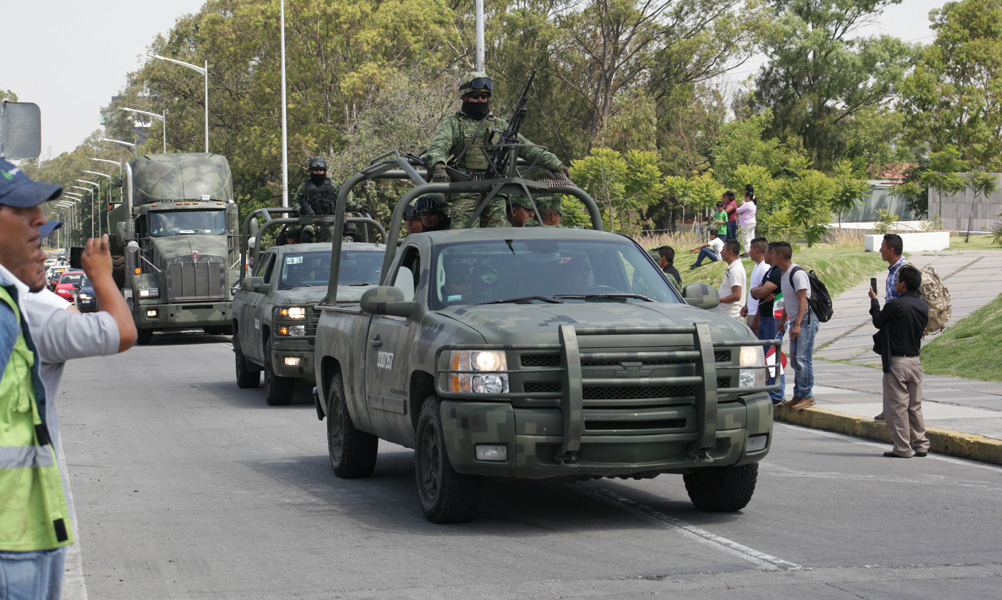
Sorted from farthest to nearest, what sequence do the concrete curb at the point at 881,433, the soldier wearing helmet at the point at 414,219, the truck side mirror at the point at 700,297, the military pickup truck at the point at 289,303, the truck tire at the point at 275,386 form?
the truck tire at the point at 275,386, the military pickup truck at the point at 289,303, the soldier wearing helmet at the point at 414,219, the concrete curb at the point at 881,433, the truck side mirror at the point at 700,297

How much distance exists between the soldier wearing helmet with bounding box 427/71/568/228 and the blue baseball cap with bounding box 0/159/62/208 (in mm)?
6614

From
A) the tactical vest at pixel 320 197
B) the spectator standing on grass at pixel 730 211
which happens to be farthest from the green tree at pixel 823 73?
the tactical vest at pixel 320 197

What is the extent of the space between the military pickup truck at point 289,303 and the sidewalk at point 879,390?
215 inches

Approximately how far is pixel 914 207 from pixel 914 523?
48428 millimetres

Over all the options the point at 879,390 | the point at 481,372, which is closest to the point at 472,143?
the point at 481,372

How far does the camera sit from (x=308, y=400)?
15789 mm

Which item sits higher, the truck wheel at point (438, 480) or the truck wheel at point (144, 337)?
the truck wheel at point (438, 480)

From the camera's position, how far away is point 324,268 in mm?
15734

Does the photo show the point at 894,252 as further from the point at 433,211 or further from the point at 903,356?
the point at 433,211

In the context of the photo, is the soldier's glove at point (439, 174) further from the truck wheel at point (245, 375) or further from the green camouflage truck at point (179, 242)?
the green camouflage truck at point (179, 242)

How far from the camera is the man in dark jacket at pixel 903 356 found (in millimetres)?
10508

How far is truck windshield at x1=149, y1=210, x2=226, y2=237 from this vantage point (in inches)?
1138

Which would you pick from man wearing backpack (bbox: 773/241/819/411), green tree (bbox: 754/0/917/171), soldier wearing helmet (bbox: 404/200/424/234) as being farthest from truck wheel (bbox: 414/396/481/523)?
green tree (bbox: 754/0/917/171)

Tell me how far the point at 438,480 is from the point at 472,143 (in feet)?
13.1
